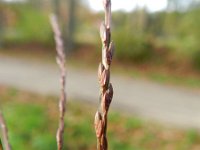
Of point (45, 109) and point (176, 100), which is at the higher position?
point (45, 109)

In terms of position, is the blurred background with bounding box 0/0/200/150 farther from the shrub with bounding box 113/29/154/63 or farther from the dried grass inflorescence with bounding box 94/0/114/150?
the dried grass inflorescence with bounding box 94/0/114/150

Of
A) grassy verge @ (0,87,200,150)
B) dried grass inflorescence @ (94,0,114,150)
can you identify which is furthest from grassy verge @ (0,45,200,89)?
dried grass inflorescence @ (94,0,114,150)

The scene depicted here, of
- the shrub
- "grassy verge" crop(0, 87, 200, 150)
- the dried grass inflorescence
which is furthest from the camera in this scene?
the shrub

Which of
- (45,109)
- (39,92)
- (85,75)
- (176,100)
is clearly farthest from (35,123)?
(85,75)

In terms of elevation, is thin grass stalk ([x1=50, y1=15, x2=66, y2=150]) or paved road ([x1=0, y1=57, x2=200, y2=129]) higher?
thin grass stalk ([x1=50, y1=15, x2=66, y2=150])

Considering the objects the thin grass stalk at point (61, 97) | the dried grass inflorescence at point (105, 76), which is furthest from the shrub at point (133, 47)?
the dried grass inflorescence at point (105, 76)

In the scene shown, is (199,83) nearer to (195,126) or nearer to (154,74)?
(154,74)

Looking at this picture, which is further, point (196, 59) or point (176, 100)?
point (196, 59)

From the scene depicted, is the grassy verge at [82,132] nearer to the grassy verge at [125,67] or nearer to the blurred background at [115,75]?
the blurred background at [115,75]
